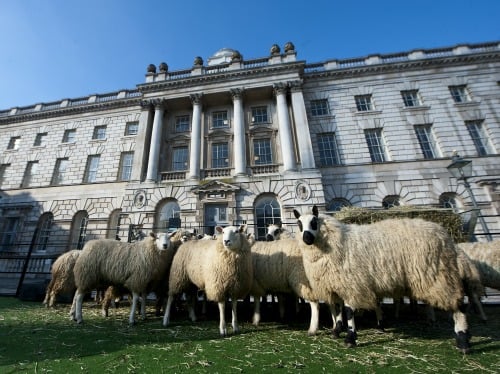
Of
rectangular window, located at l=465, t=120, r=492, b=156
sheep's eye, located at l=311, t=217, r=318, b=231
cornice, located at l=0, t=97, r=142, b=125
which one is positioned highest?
cornice, located at l=0, t=97, r=142, b=125

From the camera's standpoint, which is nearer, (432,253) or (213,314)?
(432,253)

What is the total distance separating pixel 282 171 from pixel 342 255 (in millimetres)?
12501

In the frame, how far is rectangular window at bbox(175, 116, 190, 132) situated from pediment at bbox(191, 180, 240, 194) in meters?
6.76

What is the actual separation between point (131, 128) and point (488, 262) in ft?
79.4

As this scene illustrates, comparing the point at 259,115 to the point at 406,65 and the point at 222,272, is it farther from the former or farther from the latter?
the point at 222,272

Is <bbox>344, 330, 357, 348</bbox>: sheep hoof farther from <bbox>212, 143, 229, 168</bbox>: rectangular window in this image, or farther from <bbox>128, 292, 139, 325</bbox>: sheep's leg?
<bbox>212, 143, 229, 168</bbox>: rectangular window

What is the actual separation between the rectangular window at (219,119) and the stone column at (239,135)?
5.30 feet

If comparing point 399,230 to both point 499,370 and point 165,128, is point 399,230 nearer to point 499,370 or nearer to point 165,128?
point 499,370

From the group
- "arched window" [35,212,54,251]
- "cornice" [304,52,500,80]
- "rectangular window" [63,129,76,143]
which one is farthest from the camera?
"rectangular window" [63,129,76,143]

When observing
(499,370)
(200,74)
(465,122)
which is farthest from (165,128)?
(465,122)

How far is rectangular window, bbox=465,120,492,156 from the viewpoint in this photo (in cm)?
1620

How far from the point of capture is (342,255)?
170 inches

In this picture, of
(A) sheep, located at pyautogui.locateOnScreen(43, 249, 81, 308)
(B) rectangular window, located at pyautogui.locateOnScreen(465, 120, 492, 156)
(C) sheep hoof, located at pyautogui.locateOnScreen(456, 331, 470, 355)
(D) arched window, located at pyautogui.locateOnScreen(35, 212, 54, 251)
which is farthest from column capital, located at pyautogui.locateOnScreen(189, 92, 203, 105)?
(B) rectangular window, located at pyautogui.locateOnScreen(465, 120, 492, 156)

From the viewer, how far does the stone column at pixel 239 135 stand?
55.5ft
